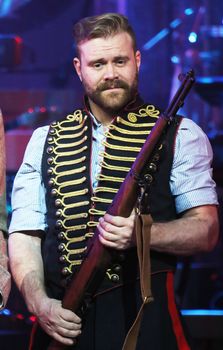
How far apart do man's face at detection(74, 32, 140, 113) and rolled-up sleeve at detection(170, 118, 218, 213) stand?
25cm

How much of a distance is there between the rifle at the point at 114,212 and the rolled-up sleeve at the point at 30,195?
1.11ft

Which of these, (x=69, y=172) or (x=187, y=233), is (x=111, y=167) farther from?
(x=187, y=233)

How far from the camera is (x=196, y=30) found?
5641 mm

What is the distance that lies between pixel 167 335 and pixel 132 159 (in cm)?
64

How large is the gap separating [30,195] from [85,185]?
23cm

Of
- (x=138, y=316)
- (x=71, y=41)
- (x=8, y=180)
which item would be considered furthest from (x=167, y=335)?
(x=71, y=41)

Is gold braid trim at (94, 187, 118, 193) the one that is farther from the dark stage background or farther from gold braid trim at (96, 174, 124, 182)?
the dark stage background

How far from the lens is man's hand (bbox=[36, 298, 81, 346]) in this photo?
303 cm

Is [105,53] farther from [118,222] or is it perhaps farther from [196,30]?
[196,30]

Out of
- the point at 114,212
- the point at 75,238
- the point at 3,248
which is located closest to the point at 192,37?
the point at 75,238

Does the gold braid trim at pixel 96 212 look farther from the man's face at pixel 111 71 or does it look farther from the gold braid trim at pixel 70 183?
the man's face at pixel 111 71

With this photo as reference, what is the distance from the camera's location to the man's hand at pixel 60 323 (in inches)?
119

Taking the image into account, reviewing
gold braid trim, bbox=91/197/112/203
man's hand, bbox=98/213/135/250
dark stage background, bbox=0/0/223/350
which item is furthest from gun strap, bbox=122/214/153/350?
dark stage background, bbox=0/0/223/350

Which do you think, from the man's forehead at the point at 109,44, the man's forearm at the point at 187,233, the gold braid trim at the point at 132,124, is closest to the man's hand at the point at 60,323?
the man's forearm at the point at 187,233
